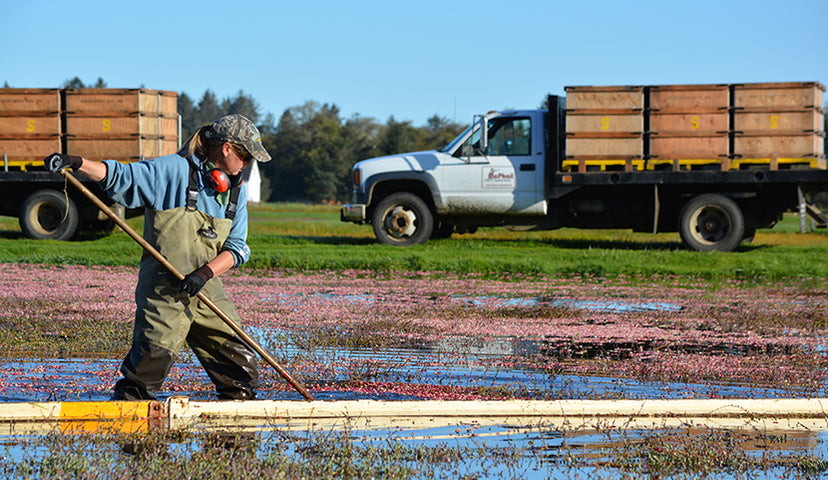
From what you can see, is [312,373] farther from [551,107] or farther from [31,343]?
[551,107]

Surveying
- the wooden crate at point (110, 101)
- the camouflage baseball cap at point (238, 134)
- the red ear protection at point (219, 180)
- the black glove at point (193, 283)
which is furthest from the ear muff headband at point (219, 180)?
the wooden crate at point (110, 101)

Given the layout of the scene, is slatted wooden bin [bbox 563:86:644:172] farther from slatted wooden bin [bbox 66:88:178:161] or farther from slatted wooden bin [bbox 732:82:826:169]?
slatted wooden bin [bbox 66:88:178:161]

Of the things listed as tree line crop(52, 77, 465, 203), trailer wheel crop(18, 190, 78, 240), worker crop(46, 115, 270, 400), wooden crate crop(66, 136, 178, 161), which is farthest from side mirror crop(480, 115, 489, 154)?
tree line crop(52, 77, 465, 203)

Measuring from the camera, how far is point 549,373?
710 centimetres

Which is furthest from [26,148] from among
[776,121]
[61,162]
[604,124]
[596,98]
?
[61,162]

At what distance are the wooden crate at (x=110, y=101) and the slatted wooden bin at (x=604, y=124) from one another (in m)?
8.38

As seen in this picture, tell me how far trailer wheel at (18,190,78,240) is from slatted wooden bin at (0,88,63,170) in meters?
0.73

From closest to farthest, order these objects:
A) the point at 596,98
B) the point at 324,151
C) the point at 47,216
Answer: the point at 596,98 → the point at 47,216 → the point at 324,151

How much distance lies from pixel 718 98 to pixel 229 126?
545 inches

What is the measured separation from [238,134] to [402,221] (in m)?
13.5

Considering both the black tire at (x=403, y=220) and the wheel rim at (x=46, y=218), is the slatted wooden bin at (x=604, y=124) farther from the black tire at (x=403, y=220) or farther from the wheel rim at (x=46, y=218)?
the wheel rim at (x=46, y=218)

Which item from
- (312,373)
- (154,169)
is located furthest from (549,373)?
(154,169)

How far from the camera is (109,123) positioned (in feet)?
64.1

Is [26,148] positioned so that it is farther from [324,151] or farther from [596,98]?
[324,151]
